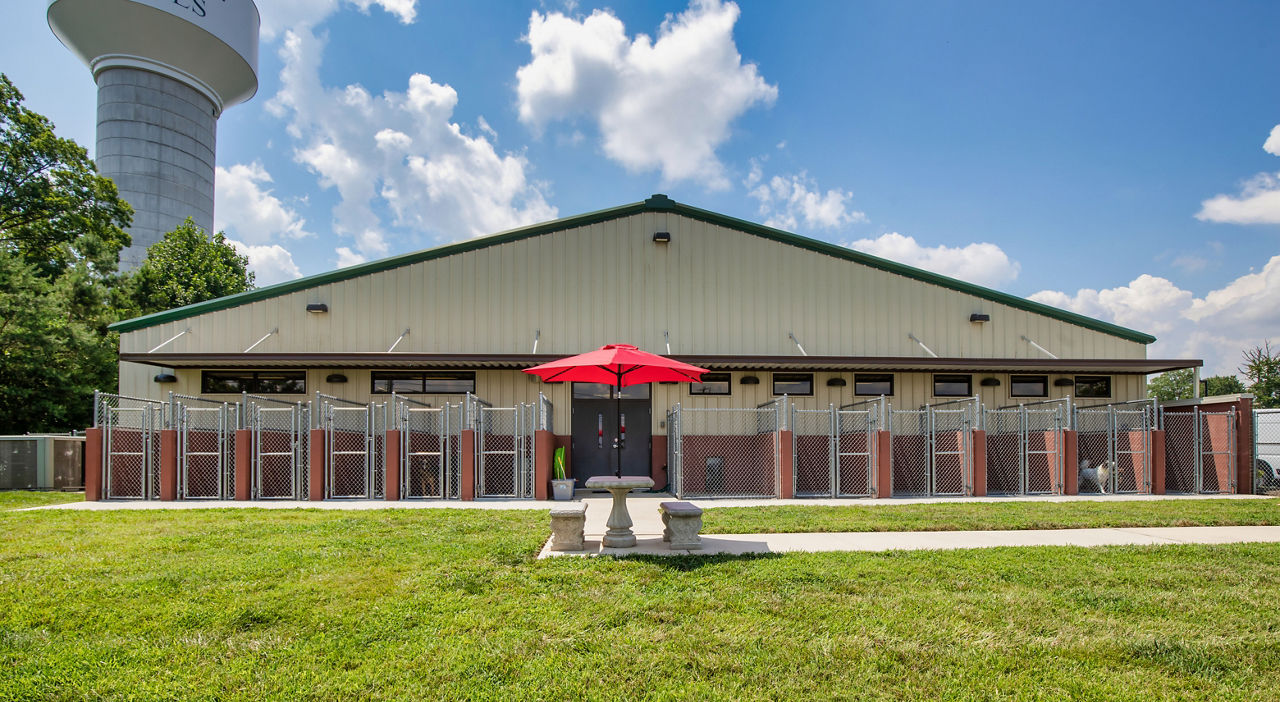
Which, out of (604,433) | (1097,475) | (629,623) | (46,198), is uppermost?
(46,198)

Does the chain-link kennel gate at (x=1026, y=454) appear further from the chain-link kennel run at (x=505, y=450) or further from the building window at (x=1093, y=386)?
the chain-link kennel run at (x=505, y=450)

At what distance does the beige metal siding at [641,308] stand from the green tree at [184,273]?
18.0 metres

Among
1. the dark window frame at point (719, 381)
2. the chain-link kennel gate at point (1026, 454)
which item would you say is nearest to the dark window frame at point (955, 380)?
the chain-link kennel gate at point (1026, 454)

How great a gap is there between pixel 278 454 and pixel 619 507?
32.7ft

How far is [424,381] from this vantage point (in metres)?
18.0

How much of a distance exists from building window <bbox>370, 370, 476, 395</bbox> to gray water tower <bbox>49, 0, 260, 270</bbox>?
5389cm

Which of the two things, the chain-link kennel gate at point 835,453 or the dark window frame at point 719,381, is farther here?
the dark window frame at point 719,381

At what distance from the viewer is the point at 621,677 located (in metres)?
4.14

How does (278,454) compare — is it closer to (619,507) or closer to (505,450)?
(505,450)

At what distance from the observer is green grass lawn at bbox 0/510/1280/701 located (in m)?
4.06

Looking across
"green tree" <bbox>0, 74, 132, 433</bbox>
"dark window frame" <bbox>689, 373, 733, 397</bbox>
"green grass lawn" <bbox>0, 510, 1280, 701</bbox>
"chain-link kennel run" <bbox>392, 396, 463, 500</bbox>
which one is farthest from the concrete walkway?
"green tree" <bbox>0, 74, 132, 433</bbox>

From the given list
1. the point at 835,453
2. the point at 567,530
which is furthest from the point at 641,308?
the point at 567,530

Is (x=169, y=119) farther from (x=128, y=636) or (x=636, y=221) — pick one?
(x=128, y=636)

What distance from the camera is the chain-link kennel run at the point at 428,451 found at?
1498cm
